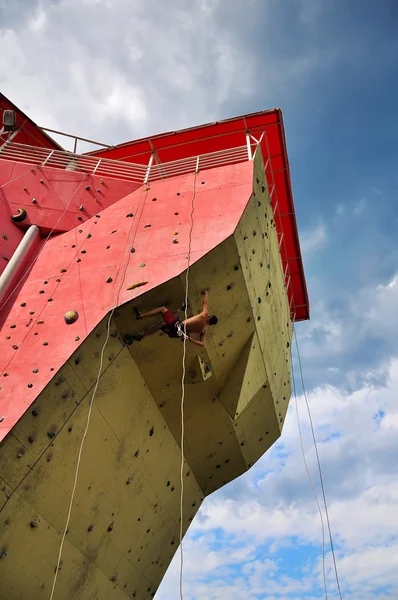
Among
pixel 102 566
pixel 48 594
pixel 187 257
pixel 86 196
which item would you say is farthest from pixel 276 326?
pixel 48 594

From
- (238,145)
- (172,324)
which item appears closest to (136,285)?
(172,324)

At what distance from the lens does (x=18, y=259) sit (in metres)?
6.50

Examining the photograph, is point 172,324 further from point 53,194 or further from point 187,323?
point 53,194

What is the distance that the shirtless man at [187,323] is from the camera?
17.2 ft

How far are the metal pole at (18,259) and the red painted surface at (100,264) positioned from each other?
0.62 ft

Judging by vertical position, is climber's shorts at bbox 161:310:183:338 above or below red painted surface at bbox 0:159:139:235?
below

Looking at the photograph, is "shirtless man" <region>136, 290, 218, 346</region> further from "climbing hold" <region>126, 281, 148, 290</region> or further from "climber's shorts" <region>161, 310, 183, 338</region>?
"climbing hold" <region>126, 281, 148, 290</region>

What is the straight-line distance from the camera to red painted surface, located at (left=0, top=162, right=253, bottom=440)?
193 inches

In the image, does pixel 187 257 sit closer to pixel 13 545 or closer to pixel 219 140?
pixel 13 545

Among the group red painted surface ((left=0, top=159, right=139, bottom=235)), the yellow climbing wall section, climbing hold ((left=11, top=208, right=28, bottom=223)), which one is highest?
red painted surface ((left=0, top=159, right=139, bottom=235))

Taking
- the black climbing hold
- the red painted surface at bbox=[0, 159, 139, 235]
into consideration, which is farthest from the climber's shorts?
the red painted surface at bbox=[0, 159, 139, 235]

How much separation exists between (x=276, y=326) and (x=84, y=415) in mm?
→ 4087

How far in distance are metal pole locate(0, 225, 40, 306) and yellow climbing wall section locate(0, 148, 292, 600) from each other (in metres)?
1.93

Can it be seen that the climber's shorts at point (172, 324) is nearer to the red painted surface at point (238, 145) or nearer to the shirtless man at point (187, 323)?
the shirtless man at point (187, 323)
